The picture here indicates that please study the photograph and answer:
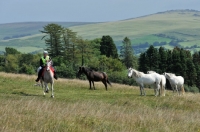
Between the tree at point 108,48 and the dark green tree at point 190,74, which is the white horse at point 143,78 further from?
the tree at point 108,48

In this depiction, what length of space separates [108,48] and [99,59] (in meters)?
11.3

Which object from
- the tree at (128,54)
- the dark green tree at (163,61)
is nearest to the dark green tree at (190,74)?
the dark green tree at (163,61)

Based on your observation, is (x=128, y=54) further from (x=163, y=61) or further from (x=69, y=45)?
(x=163, y=61)

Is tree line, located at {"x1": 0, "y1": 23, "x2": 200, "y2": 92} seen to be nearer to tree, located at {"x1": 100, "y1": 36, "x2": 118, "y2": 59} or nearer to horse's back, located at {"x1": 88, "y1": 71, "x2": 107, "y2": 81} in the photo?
tree, located at {"x1": 100, "y1": 36, "x2": 118, "y2": 59}

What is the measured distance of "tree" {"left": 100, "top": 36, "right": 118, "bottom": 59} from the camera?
11250cm

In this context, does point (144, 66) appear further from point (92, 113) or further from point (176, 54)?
point (92, 113)

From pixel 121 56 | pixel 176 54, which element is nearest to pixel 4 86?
pixel 176 54

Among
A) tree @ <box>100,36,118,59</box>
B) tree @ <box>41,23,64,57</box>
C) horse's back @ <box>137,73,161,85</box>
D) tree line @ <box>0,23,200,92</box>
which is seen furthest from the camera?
tree @ <box>100,36,118,59</box>

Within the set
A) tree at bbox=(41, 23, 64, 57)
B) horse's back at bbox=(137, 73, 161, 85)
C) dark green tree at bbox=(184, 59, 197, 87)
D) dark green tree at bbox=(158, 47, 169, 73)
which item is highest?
horse's back at bbox=(137, 73, 161, 85)

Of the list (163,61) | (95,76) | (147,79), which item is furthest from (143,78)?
(163,61)

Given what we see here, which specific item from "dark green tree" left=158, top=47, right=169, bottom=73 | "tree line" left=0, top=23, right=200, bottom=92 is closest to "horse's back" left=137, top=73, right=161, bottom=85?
"tree line" left=0, top=23, right=200, bottom=92

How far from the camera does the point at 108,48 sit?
11588 centimetres

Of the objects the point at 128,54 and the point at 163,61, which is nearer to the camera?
the point at 163,61

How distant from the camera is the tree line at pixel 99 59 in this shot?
96.1 metres
